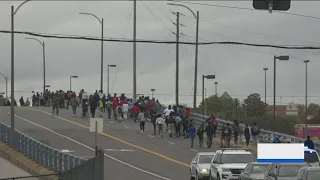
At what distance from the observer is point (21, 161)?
123ft

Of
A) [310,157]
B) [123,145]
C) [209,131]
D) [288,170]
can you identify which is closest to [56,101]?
[123,145]

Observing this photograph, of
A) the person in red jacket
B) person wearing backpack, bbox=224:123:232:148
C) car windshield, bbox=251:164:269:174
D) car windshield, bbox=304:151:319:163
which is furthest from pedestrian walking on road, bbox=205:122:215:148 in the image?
car windshield, bbox=251:164:269:174

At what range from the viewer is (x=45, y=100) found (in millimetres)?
73375

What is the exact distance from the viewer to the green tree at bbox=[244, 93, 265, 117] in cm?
12744

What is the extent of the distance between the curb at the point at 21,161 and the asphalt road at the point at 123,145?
2.28 meters

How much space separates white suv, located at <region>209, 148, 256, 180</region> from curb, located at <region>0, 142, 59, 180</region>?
798 cm

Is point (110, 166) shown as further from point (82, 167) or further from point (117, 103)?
point (117, 103)

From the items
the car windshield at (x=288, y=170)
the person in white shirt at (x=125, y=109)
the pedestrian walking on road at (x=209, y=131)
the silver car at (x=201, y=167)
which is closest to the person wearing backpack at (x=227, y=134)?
the pedestrian walking on road at (x=209, y=131)

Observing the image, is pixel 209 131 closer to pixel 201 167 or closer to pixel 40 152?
pixel 40 152

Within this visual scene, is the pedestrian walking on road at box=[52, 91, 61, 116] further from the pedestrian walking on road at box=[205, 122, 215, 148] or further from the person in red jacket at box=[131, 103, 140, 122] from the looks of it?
the pedestrian walking on road at box=[205, 122, 215, 148]

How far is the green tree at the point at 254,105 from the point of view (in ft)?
418

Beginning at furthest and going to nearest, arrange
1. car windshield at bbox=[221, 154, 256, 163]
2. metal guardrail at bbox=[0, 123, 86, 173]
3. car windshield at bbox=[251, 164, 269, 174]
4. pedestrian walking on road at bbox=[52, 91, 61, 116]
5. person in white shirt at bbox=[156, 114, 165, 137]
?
pedestrian walking on road at bbox=[52, 91, 61, 116] < person in white shirt at bbox=[156, 114, 165, 137] < metal guardrail at bbox=[0, 123, 86, 173] < car windshield at bbox=[221, 154, 256, 163] < car windshield at bbox=[251, 164, 269, 174]

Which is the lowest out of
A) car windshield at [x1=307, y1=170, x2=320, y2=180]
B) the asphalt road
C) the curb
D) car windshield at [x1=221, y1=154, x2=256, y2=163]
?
the curb

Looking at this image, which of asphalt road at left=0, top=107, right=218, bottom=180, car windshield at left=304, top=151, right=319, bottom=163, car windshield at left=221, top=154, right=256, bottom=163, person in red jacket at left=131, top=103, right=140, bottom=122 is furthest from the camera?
person in red jacket at left=131, top=103, right=140, bottom=122
